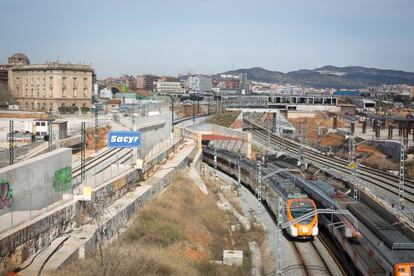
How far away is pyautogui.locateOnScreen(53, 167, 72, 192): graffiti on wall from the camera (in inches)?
827

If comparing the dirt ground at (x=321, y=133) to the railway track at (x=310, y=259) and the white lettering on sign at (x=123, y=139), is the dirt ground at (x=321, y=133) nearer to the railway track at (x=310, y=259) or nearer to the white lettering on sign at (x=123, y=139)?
the white lettering on sign at (x=123, y=139)

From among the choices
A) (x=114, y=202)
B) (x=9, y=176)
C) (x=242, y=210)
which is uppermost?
(x=9, y=176)

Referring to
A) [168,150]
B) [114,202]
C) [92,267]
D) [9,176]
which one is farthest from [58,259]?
[168,150]

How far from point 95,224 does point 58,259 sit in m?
4.40

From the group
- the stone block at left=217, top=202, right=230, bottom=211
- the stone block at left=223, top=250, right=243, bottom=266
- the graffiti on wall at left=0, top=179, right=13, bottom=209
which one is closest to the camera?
the graffiti on wall at left=0, top=179, right=13, bottom=209

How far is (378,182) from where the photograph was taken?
4038 centimetres

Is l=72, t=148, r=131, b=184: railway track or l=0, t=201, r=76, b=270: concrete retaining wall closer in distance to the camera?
l=0, t=201, r=76, b=270: concrete retaining wall

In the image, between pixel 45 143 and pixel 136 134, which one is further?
pixel 45 143

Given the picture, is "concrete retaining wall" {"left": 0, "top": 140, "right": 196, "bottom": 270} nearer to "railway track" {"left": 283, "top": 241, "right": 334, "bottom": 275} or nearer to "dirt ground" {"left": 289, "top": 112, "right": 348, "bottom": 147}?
"railway track" {"left": 283, "top": 241, "right": 334, "bottom": 275}

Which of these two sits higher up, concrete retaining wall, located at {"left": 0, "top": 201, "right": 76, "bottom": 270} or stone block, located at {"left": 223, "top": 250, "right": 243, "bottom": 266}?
concrete retaining wall, located at {"left": 0, "top": 201, "right": 76, "bottom": 270}

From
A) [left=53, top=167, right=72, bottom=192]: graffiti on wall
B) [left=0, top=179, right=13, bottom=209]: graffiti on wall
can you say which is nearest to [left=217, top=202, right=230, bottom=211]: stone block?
[left=53, top=167, right=72, bottom=192]: graffiti on wall

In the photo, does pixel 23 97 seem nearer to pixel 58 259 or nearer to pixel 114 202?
pixel 114 202

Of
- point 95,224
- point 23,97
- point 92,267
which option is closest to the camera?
point 92,267

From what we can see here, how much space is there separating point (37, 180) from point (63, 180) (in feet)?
7.25
